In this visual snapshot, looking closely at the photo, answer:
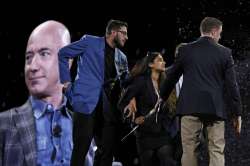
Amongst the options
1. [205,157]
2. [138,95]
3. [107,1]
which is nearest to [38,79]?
[138,95]

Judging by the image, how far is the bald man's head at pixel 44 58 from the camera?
4.29 feet

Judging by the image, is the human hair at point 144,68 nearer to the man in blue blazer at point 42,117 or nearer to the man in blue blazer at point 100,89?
the man in blue blazer at point 100,89

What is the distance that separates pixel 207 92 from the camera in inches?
164

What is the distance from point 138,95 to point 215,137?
989mm

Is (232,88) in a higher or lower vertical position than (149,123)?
higher

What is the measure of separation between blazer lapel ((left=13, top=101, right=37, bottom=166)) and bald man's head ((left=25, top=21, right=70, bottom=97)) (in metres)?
0.09

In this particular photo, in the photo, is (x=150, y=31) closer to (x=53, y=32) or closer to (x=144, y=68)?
(x=144, y=68)

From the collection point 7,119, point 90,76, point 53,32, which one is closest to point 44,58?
point 53,32

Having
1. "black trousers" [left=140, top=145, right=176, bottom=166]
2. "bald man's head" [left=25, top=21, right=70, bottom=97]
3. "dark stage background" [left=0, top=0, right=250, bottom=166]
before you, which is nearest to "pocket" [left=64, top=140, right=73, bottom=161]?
"bald man's head" [left=25, top=21, right=70, bottom=97]

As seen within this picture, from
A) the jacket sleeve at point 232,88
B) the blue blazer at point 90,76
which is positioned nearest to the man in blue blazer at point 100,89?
the blue blazer at point 90,76

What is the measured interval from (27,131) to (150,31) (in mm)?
6997

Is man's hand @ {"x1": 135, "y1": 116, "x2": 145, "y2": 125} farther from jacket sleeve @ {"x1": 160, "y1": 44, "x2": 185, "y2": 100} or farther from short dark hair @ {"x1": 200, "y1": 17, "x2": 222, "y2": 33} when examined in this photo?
short dark hair @ {"x1": 200, "y1": 17, "x2": 222, "y2": 33}

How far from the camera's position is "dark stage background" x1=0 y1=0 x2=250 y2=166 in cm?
635

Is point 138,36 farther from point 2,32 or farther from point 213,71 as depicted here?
point 213,71
